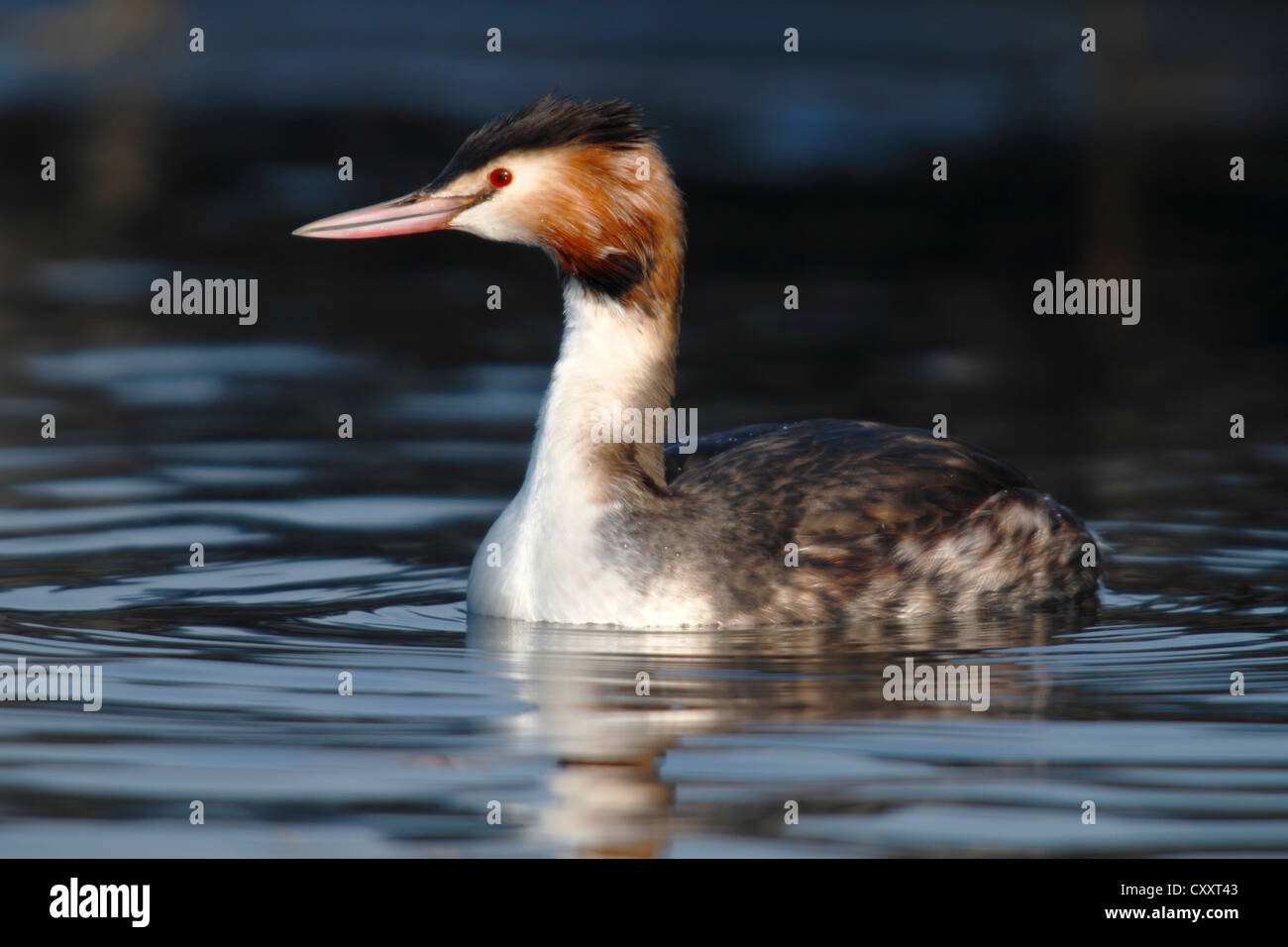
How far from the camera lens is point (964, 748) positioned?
817 centimetres

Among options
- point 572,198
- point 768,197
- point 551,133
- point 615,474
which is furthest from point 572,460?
point 768,197

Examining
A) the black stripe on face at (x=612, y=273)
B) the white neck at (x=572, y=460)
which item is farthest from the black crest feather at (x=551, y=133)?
the white neck at (x=572, y=460)

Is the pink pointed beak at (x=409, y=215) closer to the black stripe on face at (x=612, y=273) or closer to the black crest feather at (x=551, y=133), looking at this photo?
the black crest feather at (x=551, y=133)

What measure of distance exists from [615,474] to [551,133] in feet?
4.57

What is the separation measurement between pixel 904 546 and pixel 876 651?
883 millimetres

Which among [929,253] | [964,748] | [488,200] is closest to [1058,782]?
[964,748]

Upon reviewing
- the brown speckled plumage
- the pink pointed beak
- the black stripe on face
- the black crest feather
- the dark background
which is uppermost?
the dark background

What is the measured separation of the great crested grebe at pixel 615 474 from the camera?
994cm

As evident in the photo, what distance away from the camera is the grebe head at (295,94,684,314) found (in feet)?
33.0

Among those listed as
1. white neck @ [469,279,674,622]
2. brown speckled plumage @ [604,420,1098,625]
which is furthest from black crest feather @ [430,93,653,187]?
brown speckled plumage @ [604,420,1098,625]

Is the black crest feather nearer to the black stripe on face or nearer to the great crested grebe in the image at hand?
the great crested grebe

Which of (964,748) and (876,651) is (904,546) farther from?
(964,748)
